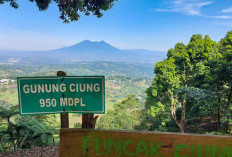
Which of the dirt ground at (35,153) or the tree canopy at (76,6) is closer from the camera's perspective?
the dirt ground at (35,153)

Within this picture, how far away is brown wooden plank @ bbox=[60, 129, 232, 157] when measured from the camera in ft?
3.86

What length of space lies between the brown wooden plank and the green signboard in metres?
0.19

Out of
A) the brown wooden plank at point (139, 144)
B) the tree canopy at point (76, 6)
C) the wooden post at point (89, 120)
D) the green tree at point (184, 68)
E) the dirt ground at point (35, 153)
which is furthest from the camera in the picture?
the green tree at point (184, 68)

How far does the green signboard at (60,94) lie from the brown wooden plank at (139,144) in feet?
0.62

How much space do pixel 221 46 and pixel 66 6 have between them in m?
11.1

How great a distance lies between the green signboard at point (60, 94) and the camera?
4.18 ft

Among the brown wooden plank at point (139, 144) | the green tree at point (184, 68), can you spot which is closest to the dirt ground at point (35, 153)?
the brown wooden plank at point (139, 144)

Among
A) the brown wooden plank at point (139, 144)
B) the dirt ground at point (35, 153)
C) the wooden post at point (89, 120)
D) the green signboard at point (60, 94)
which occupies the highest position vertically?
the green signboard at point (60, 94)

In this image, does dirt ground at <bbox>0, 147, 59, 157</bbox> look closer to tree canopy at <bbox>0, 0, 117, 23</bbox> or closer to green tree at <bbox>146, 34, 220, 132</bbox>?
tree canopy at <bbox>0, 0, 117, 23</bbox>

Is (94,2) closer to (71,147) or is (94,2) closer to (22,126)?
(22,126)

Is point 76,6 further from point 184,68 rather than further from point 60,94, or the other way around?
point 184,68

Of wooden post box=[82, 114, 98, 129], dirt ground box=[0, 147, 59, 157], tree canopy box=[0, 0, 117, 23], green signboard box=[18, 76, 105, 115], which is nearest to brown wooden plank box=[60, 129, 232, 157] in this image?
wooden post box=[82, 114, 98, 129]

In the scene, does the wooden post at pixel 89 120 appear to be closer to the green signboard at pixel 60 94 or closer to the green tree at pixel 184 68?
the green signboard at pixel 60 94

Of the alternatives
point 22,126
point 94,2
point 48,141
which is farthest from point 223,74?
point 22,126
